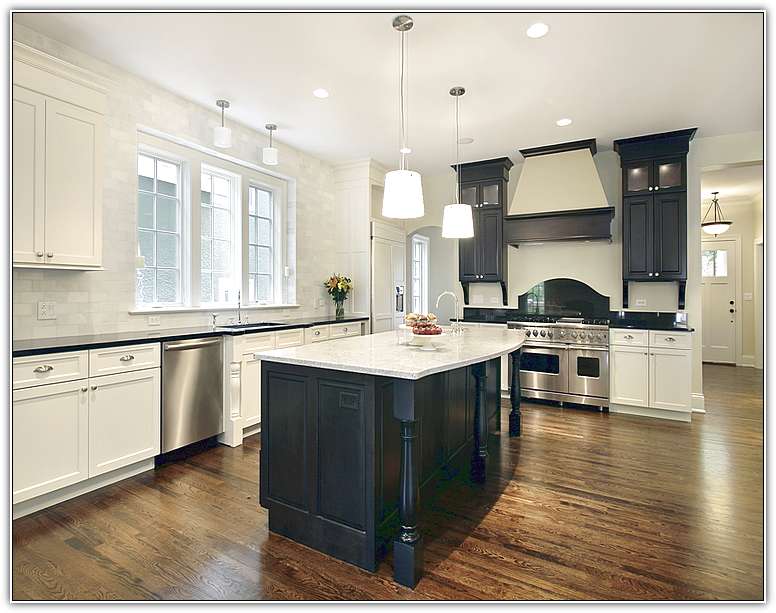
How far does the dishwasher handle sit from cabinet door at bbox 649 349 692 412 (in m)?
4.38

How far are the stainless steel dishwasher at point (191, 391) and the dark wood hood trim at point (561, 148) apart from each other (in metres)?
4.15

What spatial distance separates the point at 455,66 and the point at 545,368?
345cm

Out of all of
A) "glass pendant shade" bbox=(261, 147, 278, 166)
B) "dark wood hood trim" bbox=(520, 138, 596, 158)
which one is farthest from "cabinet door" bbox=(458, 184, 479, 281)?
"glass pendant shade" bbox=(261, 147, 278, 166)

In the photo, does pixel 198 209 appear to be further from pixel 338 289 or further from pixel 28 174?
pixel 338 289

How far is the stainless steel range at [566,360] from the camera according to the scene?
4992mm

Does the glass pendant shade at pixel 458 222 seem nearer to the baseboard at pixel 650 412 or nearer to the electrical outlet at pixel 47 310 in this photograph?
the electrical outlet at pixel 47 310

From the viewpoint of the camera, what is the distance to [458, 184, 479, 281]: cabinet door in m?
5.89

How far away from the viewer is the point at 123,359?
9.86 feet

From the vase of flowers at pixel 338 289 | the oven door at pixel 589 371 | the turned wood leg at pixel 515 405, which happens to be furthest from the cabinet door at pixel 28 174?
the oven door at pixel 589 371

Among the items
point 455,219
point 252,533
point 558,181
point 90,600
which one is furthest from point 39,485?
point 558,181

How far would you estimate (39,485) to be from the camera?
2.54 m

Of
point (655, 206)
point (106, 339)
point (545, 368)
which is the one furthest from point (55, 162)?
point (655, 206)

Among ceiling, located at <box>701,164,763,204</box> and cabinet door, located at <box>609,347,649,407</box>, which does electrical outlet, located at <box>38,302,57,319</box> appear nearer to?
cabinet door, located at <box>609,347,649,407</box>

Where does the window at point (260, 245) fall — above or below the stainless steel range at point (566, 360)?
above
